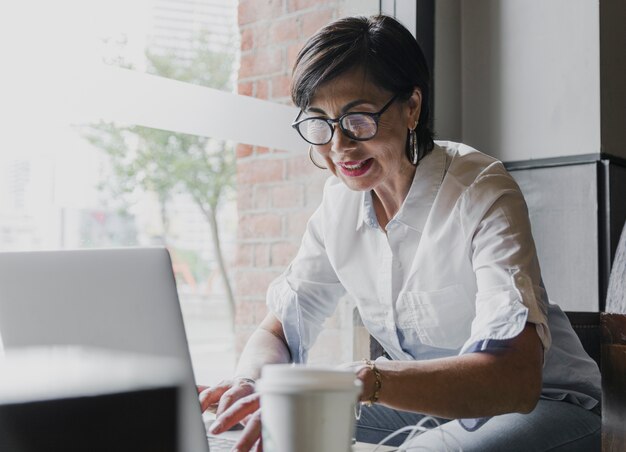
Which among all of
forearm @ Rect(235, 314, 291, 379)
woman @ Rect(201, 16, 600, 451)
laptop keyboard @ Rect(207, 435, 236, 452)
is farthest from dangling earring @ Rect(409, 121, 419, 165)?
laptop keyboard @ Rect(207, 435, 236, 452)

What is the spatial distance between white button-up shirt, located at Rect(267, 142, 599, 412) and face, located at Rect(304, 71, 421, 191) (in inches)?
2.5

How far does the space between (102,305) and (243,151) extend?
188cm

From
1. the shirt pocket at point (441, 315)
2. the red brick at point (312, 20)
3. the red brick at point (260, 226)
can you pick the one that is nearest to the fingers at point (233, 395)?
the shirt pocket at point (441, 315)

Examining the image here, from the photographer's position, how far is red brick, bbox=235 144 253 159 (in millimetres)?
2598

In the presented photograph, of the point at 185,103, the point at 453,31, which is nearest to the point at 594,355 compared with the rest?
the point at 185,103

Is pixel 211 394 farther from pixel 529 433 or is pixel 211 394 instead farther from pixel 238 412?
pixel 529 433

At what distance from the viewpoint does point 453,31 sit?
8.29 ft

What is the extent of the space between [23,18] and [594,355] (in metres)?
1.40

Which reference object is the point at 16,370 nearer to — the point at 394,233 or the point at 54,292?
the point at 54,292

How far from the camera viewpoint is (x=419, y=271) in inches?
57.0

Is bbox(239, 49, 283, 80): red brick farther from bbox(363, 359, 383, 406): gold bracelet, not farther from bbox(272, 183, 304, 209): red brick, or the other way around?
bbox(363, 359, 383, 406): gold bracelet

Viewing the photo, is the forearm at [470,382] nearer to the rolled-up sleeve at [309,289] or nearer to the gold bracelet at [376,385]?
the gold bracelet at [376,385]

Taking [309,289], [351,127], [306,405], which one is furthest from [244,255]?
[306,405]

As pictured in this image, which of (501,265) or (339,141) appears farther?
(339,141)
